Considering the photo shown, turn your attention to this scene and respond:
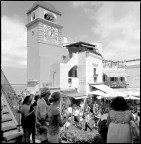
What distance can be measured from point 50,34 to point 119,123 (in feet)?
77.9

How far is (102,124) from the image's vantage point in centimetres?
359

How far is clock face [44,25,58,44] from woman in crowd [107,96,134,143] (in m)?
23.0

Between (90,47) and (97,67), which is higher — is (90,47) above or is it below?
above

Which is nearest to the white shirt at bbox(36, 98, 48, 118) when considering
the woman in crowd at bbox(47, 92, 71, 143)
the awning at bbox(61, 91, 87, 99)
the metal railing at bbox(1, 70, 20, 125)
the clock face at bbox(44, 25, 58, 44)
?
the woman in crowd at bbox(47, 92, 71, 143)

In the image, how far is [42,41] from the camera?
23891 mm

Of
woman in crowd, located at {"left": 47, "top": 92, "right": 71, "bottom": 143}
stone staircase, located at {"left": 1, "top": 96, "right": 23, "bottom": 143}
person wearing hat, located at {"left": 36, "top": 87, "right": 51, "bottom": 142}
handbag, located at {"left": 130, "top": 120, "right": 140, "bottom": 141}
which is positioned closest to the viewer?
handbag, located at {"left": 130, "top": 120, "right": 140, "bottom": 141}

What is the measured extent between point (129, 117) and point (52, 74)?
20071 mm

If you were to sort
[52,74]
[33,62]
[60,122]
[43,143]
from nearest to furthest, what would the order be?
[60,122] < [43,143] < [52,74] < [33,62]

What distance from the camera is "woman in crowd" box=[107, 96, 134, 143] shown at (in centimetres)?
245

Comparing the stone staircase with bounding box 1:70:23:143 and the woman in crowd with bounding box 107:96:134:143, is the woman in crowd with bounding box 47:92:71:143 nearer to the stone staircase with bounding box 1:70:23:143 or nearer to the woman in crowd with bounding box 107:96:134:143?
the woman in crowd with bounding box 107:96:134:143

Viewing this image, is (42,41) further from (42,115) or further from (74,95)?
(42,115)

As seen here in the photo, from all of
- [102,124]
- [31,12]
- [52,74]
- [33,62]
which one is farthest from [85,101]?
[102,124]

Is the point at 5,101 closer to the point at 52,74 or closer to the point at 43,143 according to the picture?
the point at 43,143

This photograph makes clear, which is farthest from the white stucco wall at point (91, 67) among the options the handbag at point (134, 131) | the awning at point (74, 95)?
the handbag at point (134, 131)
